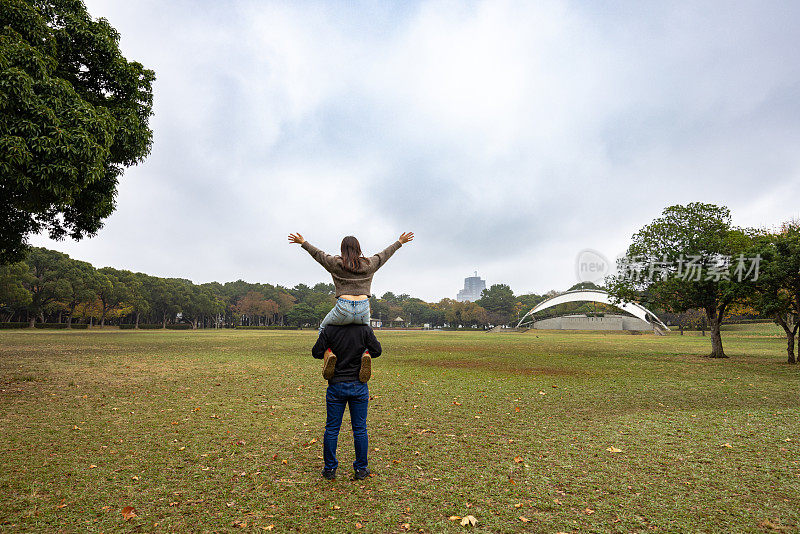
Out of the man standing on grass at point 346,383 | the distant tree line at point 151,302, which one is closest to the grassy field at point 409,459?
the man standing on grass at point 346,383

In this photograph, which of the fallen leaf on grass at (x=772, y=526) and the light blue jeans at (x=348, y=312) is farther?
the light blue jeans at (x=348, y=312)

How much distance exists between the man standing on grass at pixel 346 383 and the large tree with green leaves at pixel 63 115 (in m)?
7.69

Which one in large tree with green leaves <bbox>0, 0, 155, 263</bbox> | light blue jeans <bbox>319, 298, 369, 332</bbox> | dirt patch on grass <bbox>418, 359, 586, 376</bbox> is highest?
large tree with green leaves <bbox>0, 0, 155, 263</bbox>

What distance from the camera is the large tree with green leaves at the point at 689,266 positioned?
1842 centimetres

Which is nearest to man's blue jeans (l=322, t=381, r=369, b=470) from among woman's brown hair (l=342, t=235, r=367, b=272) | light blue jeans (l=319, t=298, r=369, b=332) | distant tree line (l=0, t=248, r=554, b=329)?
light blue jeans (l=319, t=298, r=369, b=332)

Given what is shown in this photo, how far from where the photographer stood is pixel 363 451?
466 cm

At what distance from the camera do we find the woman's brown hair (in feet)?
14.9

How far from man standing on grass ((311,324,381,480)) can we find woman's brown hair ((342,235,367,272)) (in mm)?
720

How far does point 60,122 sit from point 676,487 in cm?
1236

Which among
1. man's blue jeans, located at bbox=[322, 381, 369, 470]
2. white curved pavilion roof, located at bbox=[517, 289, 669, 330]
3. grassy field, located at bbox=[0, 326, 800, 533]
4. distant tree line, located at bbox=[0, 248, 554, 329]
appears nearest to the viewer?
grassy field, located at bbox=[0, 326, 800, 533]

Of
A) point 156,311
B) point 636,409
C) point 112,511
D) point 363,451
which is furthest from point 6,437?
point 156,311

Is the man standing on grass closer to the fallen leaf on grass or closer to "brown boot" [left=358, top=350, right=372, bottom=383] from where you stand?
"brown boot" [left=358, top=350, right=372, bottom=383]

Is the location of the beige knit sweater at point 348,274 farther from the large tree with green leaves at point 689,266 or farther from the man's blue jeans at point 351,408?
the large tree with green leaves at point 689,266
